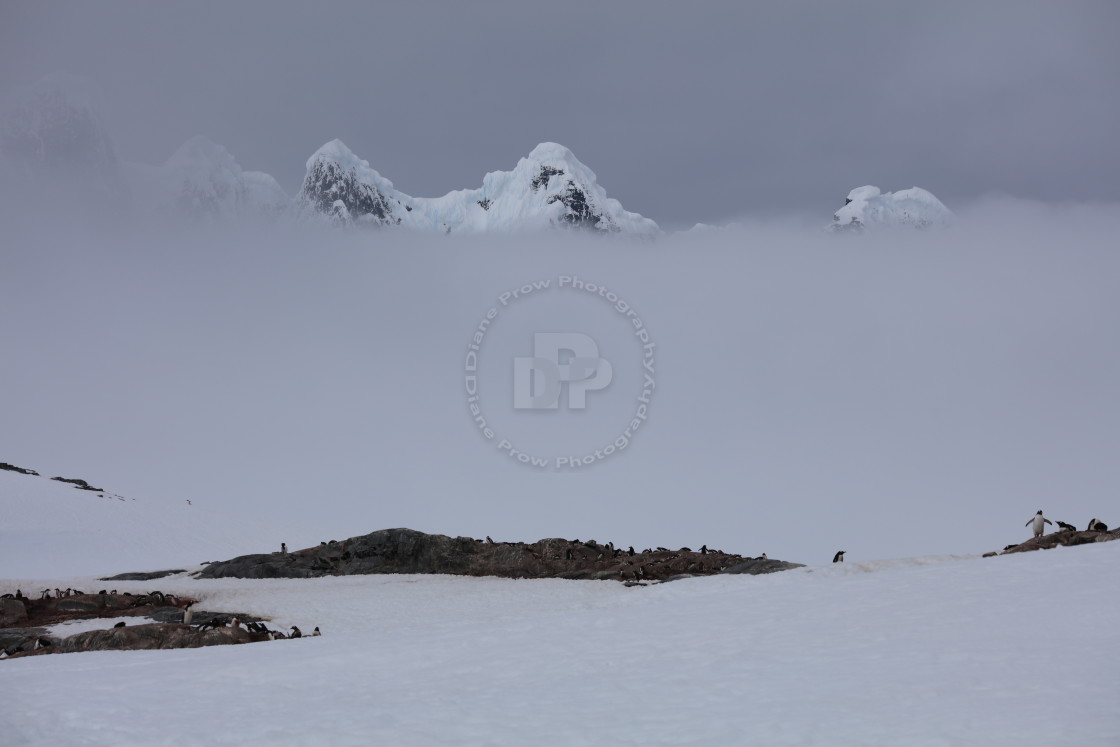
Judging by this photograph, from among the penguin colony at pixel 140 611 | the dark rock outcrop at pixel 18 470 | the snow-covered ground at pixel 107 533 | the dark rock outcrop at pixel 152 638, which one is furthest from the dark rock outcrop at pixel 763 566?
the dark rock outcrop at pixel 18 470

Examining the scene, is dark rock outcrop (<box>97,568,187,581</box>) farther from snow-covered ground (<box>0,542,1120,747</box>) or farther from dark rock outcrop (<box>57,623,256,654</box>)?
snow-covered ground (<box>0,542,1120,747</box>)

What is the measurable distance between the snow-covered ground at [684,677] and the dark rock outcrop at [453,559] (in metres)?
16.8

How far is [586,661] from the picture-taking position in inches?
534

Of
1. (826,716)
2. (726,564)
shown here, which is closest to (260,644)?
(826,716)

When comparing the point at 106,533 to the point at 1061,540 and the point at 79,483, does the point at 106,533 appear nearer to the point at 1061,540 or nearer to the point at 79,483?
the point at 79,483

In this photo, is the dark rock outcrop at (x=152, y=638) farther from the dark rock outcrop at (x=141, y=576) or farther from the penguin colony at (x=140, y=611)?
the dark rock outcrop at (x=141, y=576)

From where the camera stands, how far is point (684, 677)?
40.2 ft

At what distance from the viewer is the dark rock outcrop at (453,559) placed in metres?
36.2

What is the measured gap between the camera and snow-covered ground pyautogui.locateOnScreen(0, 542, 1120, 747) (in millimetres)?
9586

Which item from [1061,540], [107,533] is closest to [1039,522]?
[1061,540]

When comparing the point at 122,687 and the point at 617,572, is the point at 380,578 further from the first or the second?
the point at 122,687

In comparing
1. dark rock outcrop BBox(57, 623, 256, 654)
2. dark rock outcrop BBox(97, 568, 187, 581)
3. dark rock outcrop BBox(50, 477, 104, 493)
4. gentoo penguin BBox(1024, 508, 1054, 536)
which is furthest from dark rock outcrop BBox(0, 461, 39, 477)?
gentoo penguin BBox(1024, 508, 1054, 536)

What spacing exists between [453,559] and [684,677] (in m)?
27.5

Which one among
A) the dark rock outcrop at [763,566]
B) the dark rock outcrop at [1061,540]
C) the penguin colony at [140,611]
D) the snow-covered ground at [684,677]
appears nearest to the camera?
the snow-covered ground at [684,677]
